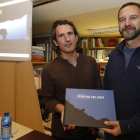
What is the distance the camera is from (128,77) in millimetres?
977

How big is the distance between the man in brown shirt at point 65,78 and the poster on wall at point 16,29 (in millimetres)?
642

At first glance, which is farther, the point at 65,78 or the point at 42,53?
the point at 42,53

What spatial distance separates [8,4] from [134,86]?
6.27 ft

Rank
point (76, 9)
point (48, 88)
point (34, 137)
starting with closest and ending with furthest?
1. point (34, 137)
2. point (48, 88)
3. point (76, 9)

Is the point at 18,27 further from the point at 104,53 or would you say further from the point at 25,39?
the point at 104,53

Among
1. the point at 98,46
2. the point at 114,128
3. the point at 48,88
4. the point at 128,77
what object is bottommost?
the point at 114,128

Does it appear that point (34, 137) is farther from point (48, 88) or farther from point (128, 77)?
point (128, 77)

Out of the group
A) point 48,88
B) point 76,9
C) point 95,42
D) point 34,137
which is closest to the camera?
point 34,137

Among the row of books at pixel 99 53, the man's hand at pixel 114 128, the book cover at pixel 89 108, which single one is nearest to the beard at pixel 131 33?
the book cover at pixel 89 108

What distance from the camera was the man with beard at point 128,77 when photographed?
2.98 feet

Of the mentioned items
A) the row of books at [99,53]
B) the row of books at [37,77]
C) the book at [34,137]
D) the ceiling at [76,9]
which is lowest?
the book at [34,137]

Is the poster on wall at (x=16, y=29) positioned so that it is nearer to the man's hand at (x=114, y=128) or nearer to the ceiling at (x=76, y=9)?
the ceiling at (x=76, y=9)

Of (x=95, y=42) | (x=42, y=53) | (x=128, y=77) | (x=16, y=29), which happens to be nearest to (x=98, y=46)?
(x=95, y=42)

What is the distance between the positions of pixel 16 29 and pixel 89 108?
Result: 1505mm
